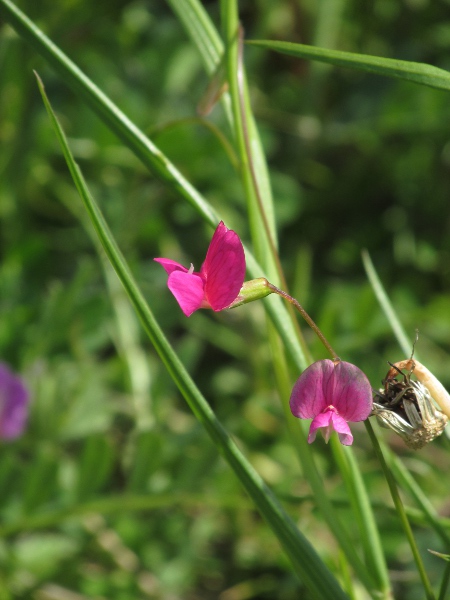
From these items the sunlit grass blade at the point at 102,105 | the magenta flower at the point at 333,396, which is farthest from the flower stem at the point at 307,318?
the sunlit grass blade at the point at 102,105

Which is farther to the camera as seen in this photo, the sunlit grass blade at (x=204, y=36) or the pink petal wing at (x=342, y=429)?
the sunlit grass blade at (x=204, y=36)

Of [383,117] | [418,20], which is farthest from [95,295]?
[418,20]

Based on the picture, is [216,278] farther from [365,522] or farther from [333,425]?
[365,522]

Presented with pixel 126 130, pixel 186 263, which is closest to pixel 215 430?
pixel 126 130

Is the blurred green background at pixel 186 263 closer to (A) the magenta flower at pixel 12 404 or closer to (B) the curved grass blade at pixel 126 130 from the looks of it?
(A) the magenta flower at pixel 12 404

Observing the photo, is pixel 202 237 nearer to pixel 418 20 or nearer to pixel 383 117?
pixel 383 117

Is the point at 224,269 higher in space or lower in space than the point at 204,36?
lower

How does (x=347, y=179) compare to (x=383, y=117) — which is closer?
(x=383, y=117)
